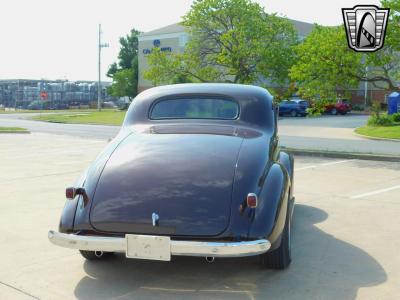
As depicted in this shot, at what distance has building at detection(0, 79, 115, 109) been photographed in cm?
6550

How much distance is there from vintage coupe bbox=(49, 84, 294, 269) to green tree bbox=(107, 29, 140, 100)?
6522cm

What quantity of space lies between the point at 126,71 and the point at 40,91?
12.2 m

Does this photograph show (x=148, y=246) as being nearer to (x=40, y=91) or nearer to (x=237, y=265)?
(x=237, y=265)

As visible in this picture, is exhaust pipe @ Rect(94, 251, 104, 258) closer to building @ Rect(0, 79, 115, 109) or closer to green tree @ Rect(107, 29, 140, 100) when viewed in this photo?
building @ Rect(0, 79, 115, 109)

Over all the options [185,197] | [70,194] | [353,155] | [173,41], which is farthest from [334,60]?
[173,41]

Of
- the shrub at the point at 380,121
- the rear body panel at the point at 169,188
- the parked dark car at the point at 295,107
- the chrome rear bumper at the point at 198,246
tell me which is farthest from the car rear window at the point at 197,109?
the parked dark car at the point at 295,107

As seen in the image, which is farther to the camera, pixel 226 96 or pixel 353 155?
pixel 353 155

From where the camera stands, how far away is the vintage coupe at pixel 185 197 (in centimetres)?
379

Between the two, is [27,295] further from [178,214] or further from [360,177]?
[360,177]

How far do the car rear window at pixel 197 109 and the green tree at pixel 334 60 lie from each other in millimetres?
9306

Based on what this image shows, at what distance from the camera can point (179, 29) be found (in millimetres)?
61438

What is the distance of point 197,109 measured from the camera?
529 centimetres

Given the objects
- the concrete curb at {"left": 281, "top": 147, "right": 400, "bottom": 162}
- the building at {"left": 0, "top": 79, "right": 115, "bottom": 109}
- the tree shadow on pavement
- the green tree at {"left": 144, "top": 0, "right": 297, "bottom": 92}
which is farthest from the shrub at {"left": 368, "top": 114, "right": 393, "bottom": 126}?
the building at {"left": 0, "top": 79, "right": 115, "bottom": 109}

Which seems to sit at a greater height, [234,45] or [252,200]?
[234,45]
